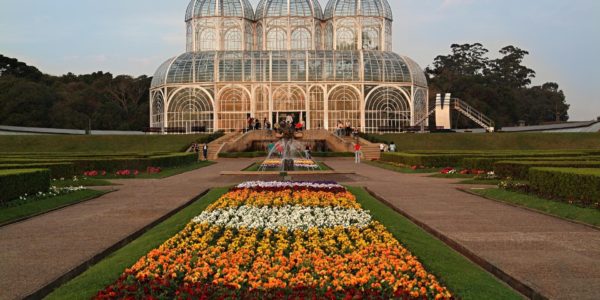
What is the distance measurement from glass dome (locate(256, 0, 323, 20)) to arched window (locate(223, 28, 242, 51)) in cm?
371

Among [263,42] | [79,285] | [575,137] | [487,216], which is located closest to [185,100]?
[263,42]

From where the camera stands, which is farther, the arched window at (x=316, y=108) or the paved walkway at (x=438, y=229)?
the arched window at (x=316, y=108)

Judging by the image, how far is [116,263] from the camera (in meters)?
10.1

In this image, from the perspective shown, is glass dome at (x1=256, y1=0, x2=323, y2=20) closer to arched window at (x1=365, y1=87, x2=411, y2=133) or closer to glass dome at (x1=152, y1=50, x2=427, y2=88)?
glass dome at (x1=152, y1=50, x2=427, y2=88)

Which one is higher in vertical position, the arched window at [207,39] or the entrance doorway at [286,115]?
the arched window at [207,39]

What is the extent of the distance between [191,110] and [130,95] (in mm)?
31020

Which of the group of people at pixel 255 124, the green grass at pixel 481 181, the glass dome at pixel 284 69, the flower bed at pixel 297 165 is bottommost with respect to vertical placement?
the green grass at pixel 481 181

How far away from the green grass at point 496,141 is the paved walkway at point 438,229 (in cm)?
3507

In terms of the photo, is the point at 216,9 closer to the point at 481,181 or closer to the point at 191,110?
the point at 191,110

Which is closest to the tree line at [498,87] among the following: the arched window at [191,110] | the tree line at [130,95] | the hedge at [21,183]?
the tree line at [130,95]

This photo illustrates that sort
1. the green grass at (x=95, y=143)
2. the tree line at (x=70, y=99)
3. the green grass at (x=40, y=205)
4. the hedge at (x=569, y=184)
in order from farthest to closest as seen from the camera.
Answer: the tree line at (x=70, y=99) → the green grass at (x=95, y=143) → the hedge at (x=569, y=184) → the green grass at (x=40, y=205)

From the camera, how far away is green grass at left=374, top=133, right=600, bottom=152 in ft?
179

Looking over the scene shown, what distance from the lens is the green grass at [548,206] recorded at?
14758 millimetres

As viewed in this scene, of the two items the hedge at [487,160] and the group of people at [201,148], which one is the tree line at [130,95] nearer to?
the group of people at [201,148]
